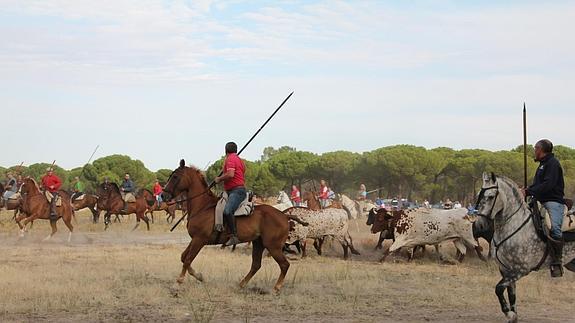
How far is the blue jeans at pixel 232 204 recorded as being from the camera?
1354 centimetres

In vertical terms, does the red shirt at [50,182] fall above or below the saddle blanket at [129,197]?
above

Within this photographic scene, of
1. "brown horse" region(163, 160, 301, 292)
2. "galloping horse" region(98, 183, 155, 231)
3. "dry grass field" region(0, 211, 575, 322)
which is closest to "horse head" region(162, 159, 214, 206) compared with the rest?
"brown horse" region(163, 160, 301, 292)

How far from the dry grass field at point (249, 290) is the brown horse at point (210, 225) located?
556 mm

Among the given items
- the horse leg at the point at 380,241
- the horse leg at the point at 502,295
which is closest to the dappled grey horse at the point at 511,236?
the horse leg at the point at 502,295

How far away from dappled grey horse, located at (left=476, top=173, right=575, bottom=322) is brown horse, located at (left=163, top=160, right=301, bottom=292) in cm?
441

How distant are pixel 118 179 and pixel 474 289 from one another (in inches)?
2646

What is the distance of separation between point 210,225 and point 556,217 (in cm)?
625

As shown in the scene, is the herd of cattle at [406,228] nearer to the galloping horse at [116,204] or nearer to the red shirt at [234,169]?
the red shirt at [234,169]

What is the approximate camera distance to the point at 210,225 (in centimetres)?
1368

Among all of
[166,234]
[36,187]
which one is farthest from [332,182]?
[36,187]

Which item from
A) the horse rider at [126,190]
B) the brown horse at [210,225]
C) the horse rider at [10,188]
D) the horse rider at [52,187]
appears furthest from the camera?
the horse rider at [126,190]

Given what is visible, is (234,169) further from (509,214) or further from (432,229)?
(432,229)

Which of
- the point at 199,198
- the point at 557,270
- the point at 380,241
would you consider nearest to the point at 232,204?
the point at 199,198

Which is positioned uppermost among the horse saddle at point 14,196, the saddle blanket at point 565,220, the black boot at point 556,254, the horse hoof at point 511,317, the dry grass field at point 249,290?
the saddle blanket at point 565,220
